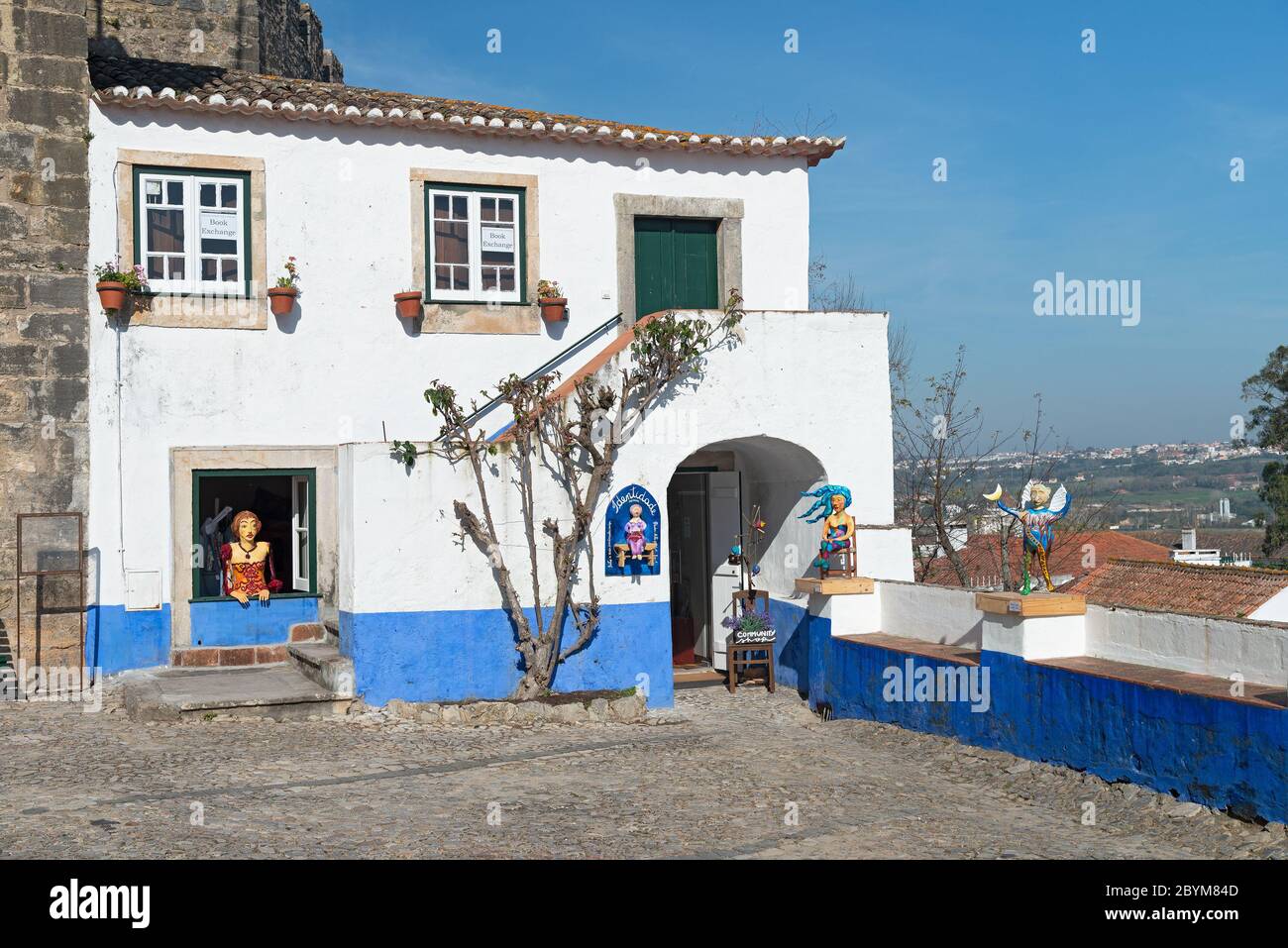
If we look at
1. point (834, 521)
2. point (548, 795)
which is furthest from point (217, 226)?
point (548, 795)

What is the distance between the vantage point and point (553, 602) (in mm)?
12578

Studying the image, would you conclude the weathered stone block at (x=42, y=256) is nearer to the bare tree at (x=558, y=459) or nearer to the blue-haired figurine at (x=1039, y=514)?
the bare tree at (x=558, y=459)

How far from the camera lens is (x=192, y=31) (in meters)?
18.3

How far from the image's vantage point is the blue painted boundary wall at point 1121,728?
26.4 ft

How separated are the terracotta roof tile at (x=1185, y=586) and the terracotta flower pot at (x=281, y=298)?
832 cm

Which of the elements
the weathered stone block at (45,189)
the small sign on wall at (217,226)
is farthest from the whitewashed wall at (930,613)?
A: the weathered stone block at (45,189)

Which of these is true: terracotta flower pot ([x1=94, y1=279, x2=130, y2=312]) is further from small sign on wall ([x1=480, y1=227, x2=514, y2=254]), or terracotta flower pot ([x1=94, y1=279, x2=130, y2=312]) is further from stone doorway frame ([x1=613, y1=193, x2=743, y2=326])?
stone doorway frame ([x1=613, y1=193, x2=743, y2=326])

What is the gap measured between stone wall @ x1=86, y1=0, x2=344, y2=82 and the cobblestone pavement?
1003cm

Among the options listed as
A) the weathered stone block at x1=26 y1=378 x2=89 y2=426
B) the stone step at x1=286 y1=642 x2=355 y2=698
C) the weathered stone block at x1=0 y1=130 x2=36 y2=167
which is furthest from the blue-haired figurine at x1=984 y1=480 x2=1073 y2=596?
the weathered stone block at x1=0 y1=130 x2=36 y2=167

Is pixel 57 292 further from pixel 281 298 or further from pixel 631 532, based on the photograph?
pixel 631 532

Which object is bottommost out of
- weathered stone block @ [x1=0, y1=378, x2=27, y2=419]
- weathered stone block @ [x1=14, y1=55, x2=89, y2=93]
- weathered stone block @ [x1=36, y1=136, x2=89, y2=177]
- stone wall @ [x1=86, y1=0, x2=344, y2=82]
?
weathered stone block @ [x1=0, y1=378, x2=27, y2=419]

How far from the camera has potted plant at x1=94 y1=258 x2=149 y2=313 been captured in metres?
12.8

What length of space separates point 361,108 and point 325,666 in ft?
19.3
